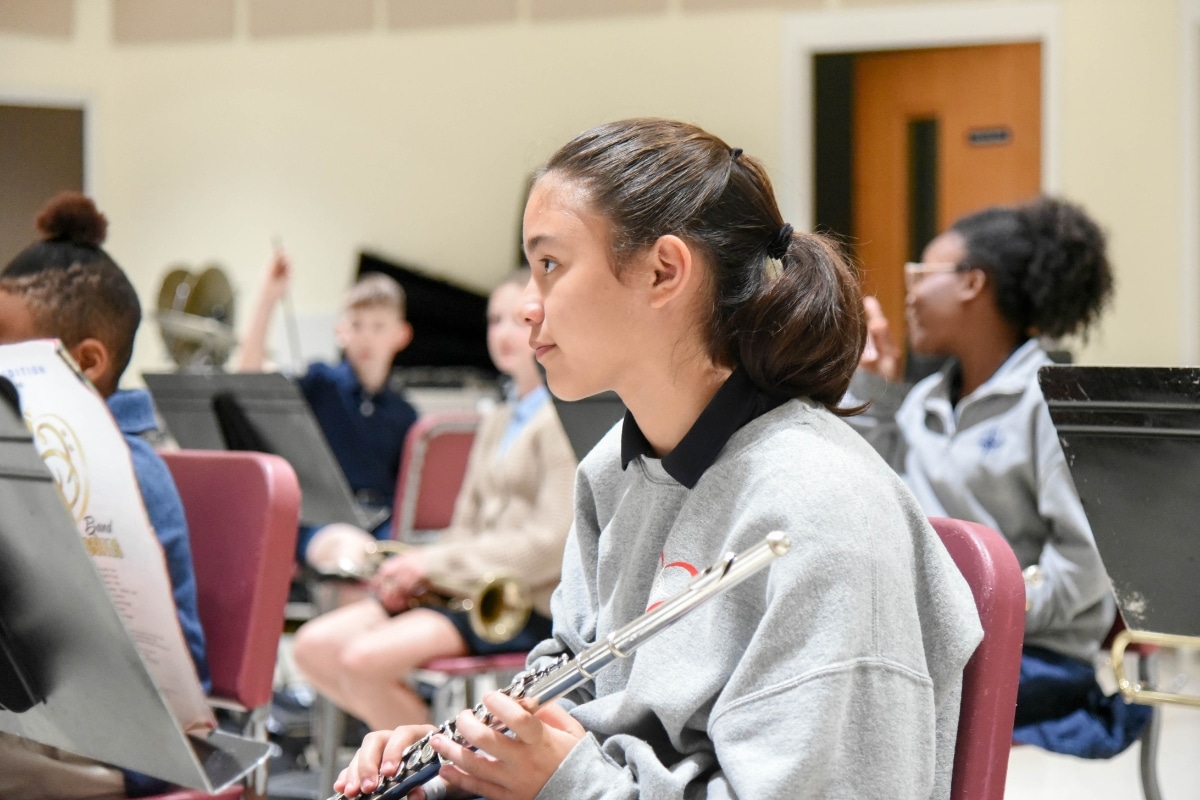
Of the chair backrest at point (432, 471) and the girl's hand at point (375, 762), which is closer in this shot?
→ the girl's hand at point (375, 762)

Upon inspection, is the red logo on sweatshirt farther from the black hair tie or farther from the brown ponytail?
the black hair tie

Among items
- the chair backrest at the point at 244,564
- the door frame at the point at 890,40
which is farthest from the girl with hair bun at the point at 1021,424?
the door frame at the point at 890,40

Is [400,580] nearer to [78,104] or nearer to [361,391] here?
[361,391]

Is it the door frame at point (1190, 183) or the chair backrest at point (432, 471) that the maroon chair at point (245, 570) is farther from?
the door frame at point (1190, 183)

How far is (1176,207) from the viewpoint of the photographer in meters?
4.74

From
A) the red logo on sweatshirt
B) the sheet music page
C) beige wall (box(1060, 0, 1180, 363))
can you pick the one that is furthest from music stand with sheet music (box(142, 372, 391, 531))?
beige wall (box(1060, 0, 1180, 363))

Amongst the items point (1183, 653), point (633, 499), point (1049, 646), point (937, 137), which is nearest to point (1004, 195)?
point (937, 137)

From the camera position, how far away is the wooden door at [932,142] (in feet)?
16.4

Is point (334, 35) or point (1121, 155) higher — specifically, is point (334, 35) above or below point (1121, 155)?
above

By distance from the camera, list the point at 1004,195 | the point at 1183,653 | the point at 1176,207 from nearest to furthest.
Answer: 1. the point at 1183,653
2. the point at 1176,207
3. the point at 1004,195

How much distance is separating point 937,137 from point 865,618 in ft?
15.3

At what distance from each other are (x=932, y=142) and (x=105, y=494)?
4.54m

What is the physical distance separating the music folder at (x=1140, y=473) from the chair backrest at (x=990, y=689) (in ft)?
1.02

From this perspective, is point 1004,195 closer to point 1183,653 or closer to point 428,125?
point 1183,653
